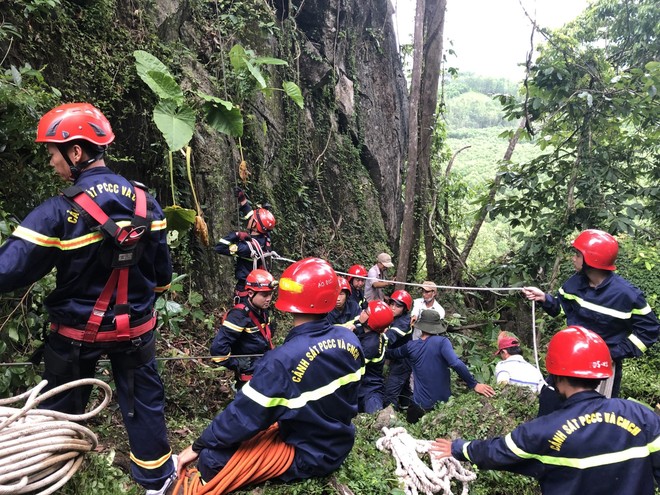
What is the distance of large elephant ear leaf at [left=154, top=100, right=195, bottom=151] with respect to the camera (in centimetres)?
471

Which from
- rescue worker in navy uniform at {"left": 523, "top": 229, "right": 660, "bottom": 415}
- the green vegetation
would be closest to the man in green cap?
the green vegetation

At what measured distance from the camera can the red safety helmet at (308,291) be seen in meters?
2.51

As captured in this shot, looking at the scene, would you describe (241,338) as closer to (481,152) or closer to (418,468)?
(418,468)

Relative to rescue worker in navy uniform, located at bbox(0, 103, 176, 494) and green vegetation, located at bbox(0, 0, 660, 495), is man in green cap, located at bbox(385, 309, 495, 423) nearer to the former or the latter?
green vegetation, located at bbox(0, 0, 660, 495)

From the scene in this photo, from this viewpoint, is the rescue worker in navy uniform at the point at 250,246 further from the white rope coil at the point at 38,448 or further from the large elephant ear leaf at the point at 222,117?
the white rope coil at the point at 38,448

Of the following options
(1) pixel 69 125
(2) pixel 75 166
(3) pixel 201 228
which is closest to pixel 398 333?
(3) pixel 201 228

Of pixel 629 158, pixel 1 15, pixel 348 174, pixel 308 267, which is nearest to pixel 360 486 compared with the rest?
pixel 308 267

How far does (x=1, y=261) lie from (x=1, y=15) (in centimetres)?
295

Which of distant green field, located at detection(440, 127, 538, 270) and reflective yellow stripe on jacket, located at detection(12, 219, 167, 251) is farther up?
reflective yellow stripe on jacket, located at detection(12, 219, 167, 251)

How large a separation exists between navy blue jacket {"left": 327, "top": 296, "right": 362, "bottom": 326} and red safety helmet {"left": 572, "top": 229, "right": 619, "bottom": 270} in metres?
3.06

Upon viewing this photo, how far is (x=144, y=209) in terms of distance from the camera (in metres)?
2.57

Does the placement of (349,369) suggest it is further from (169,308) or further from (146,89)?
(146,89)

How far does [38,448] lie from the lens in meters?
1.54

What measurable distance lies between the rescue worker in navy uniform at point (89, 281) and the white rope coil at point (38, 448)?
0.76 meters
